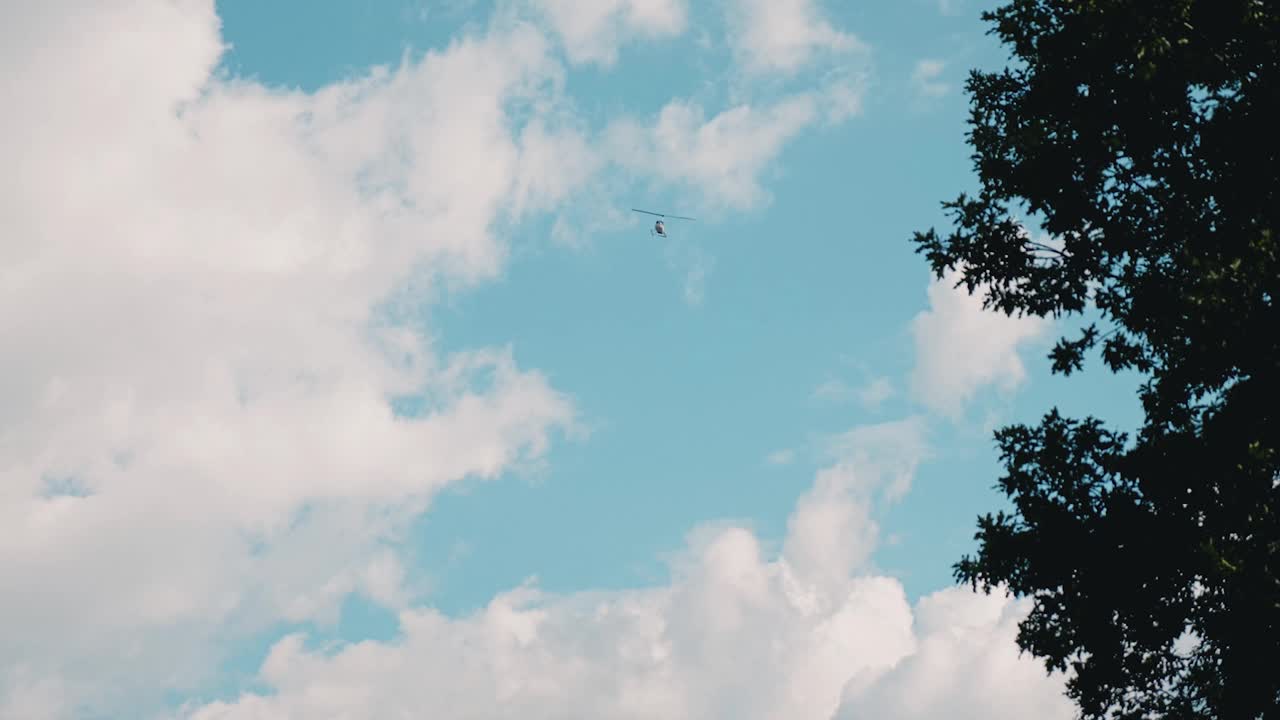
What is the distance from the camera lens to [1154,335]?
15.4m

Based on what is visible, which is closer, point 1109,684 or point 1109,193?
point 1109,684

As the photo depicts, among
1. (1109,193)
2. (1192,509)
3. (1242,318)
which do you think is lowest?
(1192,509)

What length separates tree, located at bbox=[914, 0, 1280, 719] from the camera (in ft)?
47.0

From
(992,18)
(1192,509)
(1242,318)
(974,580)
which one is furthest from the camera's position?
(992,18)

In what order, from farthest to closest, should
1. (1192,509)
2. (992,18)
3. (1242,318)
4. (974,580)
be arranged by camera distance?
(992,18), (974,580), (1192,509), (1242,318)

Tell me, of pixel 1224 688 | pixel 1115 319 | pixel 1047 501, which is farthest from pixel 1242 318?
pixel 1224 688

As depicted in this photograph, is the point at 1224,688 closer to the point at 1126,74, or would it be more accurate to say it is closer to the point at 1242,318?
the point at 1242,318

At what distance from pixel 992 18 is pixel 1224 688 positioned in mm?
9597

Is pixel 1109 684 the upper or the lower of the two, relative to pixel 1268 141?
lower

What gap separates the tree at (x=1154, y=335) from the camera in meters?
14.3

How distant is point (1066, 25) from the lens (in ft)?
55.9

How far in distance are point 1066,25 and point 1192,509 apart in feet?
22.6

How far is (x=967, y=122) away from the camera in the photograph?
1767 centimetres

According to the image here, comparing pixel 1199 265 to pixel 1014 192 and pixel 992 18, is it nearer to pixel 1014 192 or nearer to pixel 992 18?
pixel 1014 192
